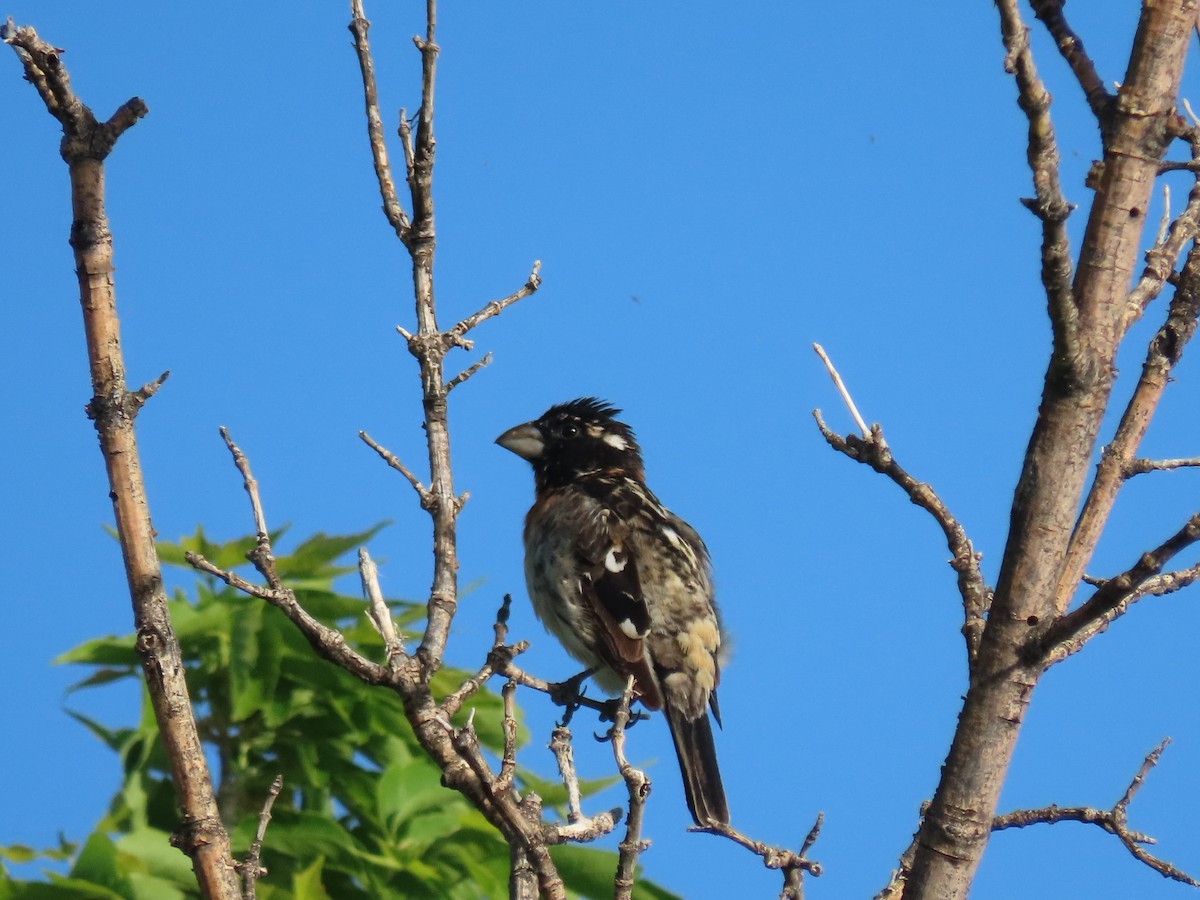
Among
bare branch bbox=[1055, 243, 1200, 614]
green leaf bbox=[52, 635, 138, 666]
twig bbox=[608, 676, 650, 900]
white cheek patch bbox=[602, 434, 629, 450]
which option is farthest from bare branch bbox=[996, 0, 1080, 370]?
white cheek patch bbox=[602, 434, 629, 450]

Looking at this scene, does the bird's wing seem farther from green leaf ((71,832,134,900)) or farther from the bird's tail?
green leaf ((71,832,134,900))

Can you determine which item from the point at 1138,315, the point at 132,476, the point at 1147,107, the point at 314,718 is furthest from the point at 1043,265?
the point at 314,718

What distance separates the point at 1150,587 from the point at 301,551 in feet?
12.0

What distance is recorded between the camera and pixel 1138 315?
3053mm

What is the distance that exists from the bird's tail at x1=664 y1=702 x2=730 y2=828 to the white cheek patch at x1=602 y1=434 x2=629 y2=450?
65.1 inches

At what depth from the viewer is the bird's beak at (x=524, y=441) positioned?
6883mm

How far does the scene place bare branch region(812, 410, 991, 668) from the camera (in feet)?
9.57

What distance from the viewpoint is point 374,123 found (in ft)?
11.0

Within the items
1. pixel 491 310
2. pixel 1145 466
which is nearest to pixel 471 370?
pixel 491 310

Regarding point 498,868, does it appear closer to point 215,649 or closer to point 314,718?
point 314,718

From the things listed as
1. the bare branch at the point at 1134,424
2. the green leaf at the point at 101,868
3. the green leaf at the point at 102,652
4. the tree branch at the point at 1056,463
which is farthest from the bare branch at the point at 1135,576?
the green leaf at the point at 102,652

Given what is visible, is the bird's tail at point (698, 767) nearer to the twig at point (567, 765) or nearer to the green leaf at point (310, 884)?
the green leaf at point (310, 884)

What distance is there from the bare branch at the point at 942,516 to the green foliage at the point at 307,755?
2318 millimetres

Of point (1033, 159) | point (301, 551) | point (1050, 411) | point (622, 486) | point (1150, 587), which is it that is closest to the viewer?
point (1033, 159)
